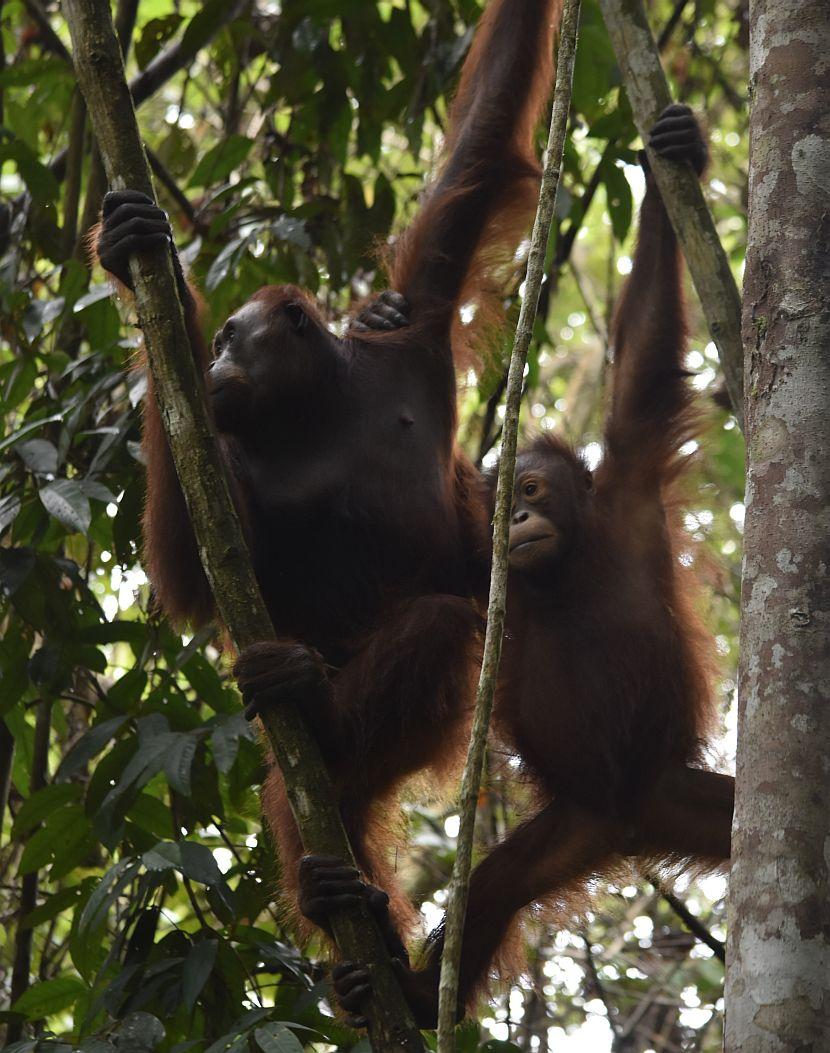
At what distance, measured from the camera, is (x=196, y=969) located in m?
2.95

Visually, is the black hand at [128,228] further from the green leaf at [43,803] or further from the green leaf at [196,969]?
the green leaf at [196,969]

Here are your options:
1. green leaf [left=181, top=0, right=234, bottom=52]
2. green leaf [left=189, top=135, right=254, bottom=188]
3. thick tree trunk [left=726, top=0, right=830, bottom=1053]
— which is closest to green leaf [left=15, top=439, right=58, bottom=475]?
green leaf [left=189, top=135, right=254, bottom=188]

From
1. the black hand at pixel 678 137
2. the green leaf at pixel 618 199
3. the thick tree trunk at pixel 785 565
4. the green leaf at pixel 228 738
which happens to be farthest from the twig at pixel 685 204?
the green leaf at pixel 228 738

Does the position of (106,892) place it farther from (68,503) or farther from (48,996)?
(68,503)

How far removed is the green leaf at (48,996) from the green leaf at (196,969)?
1.55 ft

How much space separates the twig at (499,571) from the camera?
1991mm

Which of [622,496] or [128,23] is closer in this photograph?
[622,496]

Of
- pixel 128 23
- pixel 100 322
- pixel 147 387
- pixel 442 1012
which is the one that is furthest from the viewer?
pixel 128 23

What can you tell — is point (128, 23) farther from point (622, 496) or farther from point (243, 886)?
point (243, 886)

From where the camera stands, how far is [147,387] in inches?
132

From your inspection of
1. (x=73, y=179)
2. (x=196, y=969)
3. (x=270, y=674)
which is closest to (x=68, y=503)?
(x=270, y=674)

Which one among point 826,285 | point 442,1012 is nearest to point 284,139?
point 826,285

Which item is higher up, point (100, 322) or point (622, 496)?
point (100, 322)

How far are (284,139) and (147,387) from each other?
2.05 m
